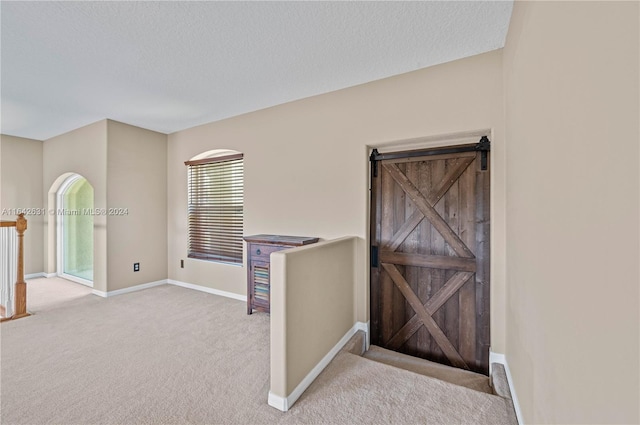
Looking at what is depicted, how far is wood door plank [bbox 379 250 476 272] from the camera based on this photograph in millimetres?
2508

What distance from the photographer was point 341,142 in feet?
9.94

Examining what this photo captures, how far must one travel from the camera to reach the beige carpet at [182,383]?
1.73m

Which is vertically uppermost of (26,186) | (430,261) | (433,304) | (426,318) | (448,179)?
(26,186)

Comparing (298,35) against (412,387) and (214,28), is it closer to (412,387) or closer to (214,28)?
(214,28)

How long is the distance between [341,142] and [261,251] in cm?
152

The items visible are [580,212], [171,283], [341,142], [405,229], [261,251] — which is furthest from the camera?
[171,283]

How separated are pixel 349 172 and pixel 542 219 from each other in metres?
1.94

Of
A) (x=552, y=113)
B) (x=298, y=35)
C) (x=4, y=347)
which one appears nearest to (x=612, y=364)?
(x=552, y=113)

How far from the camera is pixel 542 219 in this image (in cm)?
121

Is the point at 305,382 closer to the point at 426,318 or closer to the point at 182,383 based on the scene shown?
the point at 182,383

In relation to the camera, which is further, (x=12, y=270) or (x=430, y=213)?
(x=12, y=270)

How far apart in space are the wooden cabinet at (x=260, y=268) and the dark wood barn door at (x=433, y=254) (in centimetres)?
89

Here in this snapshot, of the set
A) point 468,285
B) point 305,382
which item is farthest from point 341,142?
point 305,382

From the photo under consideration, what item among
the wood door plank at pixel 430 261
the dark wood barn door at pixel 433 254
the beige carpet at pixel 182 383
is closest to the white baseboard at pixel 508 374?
the beige carpet at pixel 182 383
